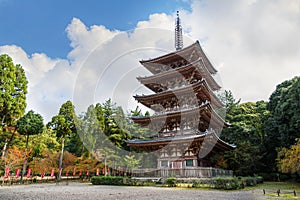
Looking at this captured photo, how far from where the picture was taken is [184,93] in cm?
1864

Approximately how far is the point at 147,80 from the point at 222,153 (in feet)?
32.4

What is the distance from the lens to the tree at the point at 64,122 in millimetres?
26781

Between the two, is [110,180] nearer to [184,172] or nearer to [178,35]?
[184,172]

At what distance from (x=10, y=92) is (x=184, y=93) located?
16935 mm

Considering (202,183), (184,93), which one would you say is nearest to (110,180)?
(202,183)

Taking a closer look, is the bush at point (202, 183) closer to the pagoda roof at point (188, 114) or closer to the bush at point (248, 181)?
the bush at point (248, 181)

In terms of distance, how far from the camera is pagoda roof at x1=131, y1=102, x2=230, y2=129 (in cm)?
1681

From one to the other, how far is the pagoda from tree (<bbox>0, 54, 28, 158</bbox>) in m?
12.3

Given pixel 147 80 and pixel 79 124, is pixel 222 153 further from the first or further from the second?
pixel 79 124

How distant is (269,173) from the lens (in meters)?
24.9

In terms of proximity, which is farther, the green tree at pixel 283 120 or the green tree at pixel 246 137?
the green tree at pixel 246 137

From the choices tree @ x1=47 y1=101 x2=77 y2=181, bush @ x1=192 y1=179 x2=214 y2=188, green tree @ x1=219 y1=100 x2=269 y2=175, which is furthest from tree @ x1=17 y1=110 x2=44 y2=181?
green tree @ x1=219 y1=100 x2=269 y2=175

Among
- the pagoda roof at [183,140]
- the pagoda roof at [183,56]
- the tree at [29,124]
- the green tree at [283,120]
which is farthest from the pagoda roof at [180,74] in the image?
the tree at [29,124]

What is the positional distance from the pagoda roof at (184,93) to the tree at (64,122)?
1157 cm
